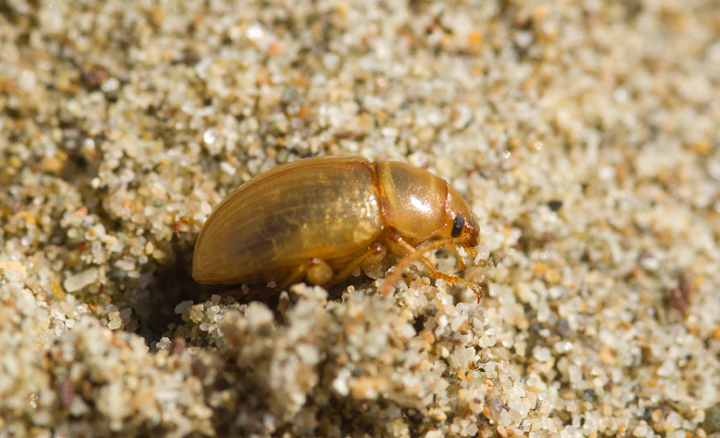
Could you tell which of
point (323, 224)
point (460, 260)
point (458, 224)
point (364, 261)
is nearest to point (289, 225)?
point (323, 224)

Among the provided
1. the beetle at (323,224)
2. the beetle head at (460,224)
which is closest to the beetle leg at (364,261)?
the beetle at (323,224)

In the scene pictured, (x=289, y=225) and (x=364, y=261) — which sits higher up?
(x=289, y=225)

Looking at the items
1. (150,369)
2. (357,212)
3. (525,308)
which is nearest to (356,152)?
(357,212)

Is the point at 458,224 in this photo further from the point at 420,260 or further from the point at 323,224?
the point at 323,224

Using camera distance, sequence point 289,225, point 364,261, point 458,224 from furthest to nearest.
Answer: point 458,224 < point 364,261 < point 289,225

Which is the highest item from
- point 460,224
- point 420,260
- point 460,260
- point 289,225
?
point 289,225

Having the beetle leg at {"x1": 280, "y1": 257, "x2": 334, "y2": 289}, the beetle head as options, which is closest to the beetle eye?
the beetle head

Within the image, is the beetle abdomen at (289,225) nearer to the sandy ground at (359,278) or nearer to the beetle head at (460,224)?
the sandy ground at (359,278)

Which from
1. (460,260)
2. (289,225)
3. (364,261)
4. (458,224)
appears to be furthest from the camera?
(460,260)
